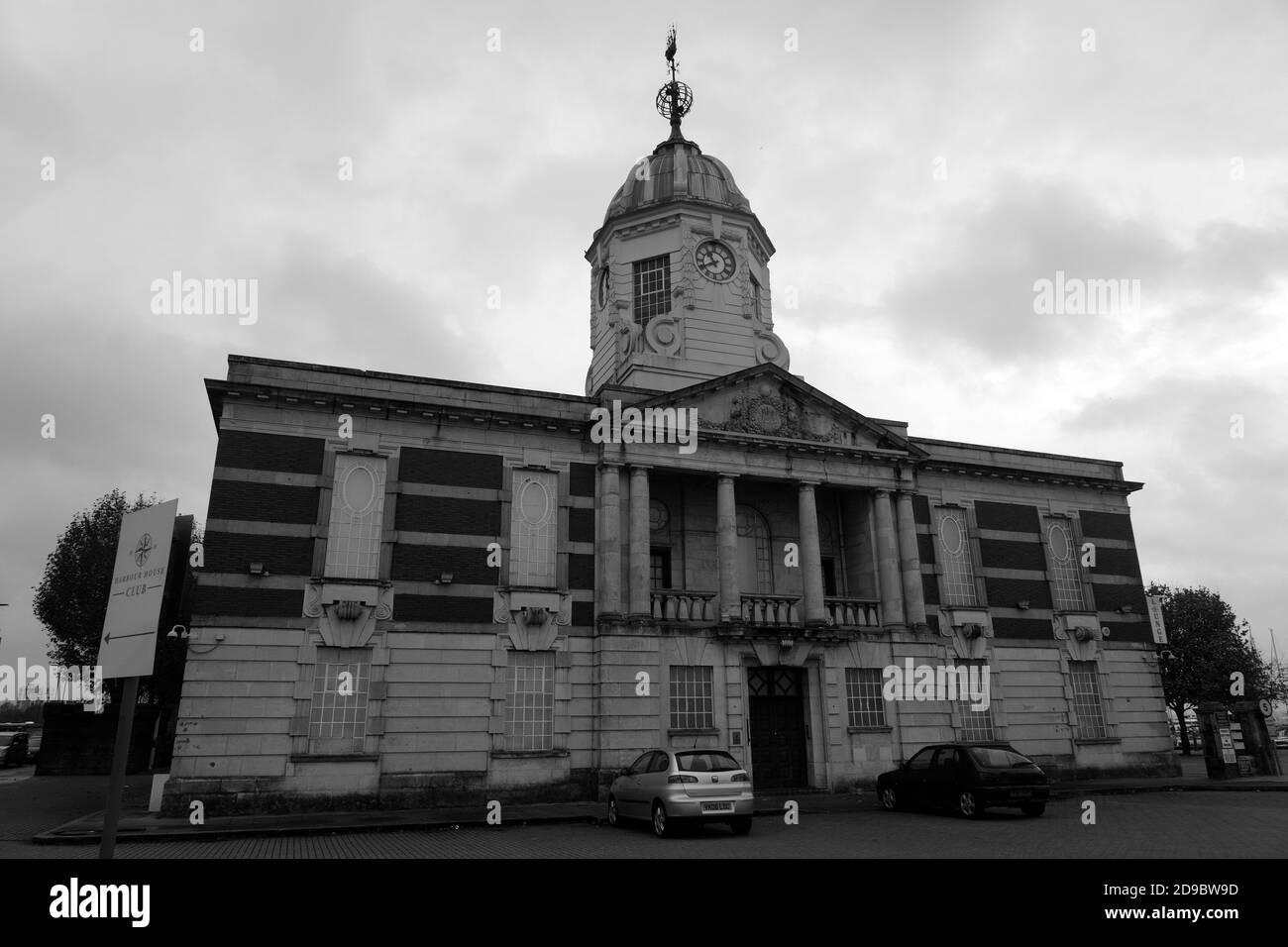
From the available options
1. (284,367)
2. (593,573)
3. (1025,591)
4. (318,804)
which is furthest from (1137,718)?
(284,367)

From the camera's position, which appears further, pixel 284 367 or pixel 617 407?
pixel 617 407

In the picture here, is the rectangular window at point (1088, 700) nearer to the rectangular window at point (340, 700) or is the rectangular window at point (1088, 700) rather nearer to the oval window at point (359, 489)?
the rectangular window at point (340, 700)

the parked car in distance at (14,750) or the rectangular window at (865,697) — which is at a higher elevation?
the rectangular window at (865,697)

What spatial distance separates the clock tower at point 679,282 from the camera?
2997 centimetres

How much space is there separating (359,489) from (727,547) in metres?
10.7

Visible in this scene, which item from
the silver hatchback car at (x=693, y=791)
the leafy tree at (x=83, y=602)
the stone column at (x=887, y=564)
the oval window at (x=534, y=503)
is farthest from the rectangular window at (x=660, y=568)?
the leafy tree at (x=83, y=602)

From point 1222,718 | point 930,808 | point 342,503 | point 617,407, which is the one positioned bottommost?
point 930,808

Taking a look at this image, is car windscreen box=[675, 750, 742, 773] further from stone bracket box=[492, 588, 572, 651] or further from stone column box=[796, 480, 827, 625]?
stone column box=[796, 480, 827, 625]

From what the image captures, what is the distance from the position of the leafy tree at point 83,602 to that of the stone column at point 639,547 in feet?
93.6
